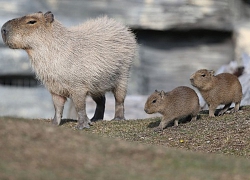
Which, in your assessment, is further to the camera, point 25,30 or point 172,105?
point 25,30

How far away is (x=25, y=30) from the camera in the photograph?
33.2 ft

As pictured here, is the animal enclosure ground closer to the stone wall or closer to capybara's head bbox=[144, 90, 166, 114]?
capybara's head bbox=[144, 90, 166, 114]

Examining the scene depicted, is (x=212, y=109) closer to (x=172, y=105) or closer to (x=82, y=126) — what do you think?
(x=172, y=105)

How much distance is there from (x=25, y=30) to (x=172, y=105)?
2388 millimetres

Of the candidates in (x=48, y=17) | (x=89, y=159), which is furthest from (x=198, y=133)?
(x=89, y=159)

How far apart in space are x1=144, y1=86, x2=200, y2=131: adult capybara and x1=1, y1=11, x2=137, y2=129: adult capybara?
3.43 feet

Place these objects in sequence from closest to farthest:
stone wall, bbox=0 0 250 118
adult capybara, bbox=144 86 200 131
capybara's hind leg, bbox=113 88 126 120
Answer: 1. adult capybara, bbox=144 86 200 131
2. capybara's hind leg, bbox=113 88 126 120
3. stone wall, bbox=0 0 250 118

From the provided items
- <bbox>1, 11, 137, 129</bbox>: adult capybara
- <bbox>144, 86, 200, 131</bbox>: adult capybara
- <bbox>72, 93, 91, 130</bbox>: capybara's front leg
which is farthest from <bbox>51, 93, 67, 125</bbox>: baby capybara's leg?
<bbox>144, 86, 200, 131</bbox>: adult capybara

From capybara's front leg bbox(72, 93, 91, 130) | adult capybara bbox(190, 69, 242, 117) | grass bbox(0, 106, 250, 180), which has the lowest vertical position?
grass bbox(0, 106, 250, 180)

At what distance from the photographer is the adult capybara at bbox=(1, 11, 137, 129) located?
10086 millimetres

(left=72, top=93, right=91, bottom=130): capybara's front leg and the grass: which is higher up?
(left=72, top=93, right=91, bottom=130): capybara's front leg

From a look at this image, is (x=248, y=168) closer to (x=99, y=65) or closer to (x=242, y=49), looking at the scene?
(x=99, y=65)

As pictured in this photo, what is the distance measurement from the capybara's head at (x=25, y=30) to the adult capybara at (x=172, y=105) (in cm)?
192

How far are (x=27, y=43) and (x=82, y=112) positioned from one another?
4.18 ft
